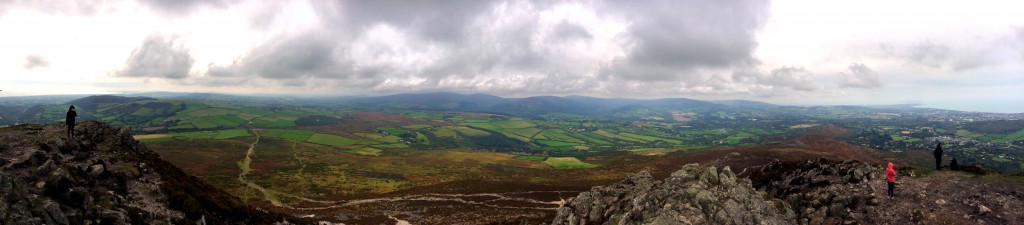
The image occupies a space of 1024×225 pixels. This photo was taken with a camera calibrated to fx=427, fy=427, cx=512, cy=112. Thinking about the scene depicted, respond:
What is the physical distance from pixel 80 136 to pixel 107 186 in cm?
1304

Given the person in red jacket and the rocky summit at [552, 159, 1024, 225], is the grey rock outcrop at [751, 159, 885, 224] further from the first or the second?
the person in red jacket

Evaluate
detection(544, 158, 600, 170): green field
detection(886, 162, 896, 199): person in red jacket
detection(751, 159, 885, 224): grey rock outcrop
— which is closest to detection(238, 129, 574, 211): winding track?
detection(751, 159, 885, 224): grey rock outcrop

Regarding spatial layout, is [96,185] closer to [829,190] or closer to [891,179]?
[829,190]

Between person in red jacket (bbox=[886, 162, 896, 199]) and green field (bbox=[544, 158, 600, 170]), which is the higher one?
person in red jacket (bbox=[886, 162, 896, 199])

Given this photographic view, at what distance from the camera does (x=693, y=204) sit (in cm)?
2933

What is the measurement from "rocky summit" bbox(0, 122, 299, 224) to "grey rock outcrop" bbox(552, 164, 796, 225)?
30969 mm

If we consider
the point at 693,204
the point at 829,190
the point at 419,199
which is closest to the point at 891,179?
the point at 829,190

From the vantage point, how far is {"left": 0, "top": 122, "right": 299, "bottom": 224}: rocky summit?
958 inches

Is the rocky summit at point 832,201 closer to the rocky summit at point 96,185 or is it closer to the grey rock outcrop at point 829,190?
the grey rock outcrop at point 829,190

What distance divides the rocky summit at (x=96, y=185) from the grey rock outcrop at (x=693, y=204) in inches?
1219

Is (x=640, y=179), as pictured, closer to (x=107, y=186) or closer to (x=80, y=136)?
(x=107, y=186)

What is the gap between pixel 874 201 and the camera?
29.8 metres

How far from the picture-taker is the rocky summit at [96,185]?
79.8 ft

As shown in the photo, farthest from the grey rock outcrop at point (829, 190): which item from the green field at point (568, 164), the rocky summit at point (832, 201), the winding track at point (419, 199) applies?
the green field at point (568, 164)
